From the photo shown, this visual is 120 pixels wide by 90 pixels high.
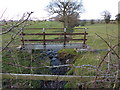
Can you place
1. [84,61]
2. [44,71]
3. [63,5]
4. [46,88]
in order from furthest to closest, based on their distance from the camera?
[63,5], [44,71], [84,61], [46,88]

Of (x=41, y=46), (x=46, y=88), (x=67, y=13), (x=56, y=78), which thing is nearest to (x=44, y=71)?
(x=46, y=88)

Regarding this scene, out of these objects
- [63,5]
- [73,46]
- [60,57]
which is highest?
[63,5]

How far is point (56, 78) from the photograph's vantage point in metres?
1.53

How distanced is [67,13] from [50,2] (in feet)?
6.57

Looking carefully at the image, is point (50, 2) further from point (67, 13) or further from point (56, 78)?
point (56, 78)

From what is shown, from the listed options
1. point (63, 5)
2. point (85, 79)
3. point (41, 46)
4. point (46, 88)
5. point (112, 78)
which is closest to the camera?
point (112, 78)

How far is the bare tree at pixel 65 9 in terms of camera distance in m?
9.86

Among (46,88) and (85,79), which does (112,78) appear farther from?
(46,88)

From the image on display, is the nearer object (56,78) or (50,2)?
(56,78)

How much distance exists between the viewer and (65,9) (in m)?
9.96

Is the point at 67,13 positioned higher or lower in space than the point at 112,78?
higher

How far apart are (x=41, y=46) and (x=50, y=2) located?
5.98m

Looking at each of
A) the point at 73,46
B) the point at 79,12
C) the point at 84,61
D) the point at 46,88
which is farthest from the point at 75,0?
the point at 46,88

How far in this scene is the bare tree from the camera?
986 cm
